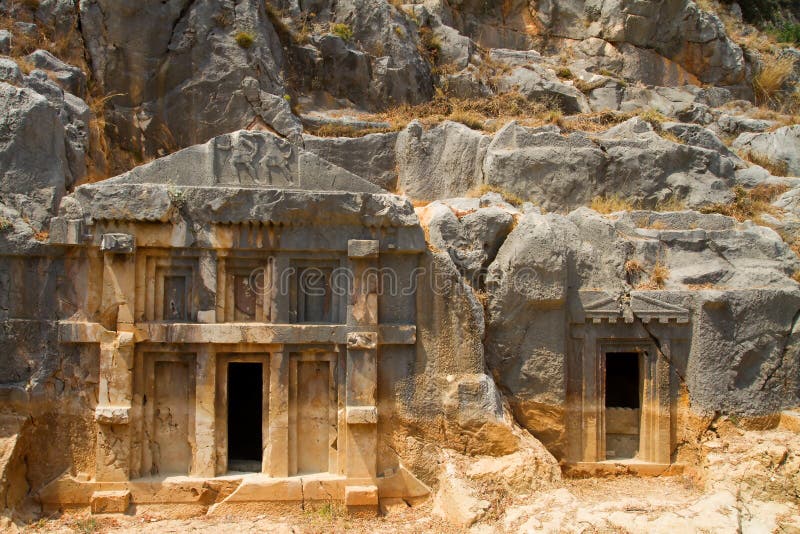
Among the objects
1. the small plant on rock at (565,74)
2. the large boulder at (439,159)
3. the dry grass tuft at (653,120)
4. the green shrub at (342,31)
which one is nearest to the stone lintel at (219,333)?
the large boulder at (439,159)

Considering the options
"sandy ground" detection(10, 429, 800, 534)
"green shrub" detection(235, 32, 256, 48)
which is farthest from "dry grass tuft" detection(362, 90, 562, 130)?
"sandy ground" detection(10, 429, 800, 534)

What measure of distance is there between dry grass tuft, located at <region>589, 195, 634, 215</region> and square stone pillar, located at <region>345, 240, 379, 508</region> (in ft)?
15.4

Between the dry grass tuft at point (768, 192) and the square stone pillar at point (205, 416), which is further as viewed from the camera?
the dry grass tuft at point (768, 192)

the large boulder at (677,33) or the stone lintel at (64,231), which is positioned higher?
the large boulder at (677,33)

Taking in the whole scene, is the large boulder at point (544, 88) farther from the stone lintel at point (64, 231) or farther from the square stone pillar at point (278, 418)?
the stone lintel at point (64, 231)

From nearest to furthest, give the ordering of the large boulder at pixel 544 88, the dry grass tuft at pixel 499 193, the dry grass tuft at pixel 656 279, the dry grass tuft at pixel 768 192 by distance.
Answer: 1. the dry grass tuft at pixel 656 279
2. the dry grass tuft at pixel 499 193
3. the dry grass tuft at pixel 768 192
4. the large boulder at pixel 544 88

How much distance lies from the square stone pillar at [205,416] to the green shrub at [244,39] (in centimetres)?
792

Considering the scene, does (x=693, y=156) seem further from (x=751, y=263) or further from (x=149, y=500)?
(x=149, y=500)

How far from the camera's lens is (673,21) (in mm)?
18938

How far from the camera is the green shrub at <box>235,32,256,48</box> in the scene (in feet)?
43.5

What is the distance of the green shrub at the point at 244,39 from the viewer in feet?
43.5

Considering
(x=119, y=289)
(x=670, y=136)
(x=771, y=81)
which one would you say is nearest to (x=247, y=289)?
(x=119, y=289)

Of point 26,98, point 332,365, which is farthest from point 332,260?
point 26,98

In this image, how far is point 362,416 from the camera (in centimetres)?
766
